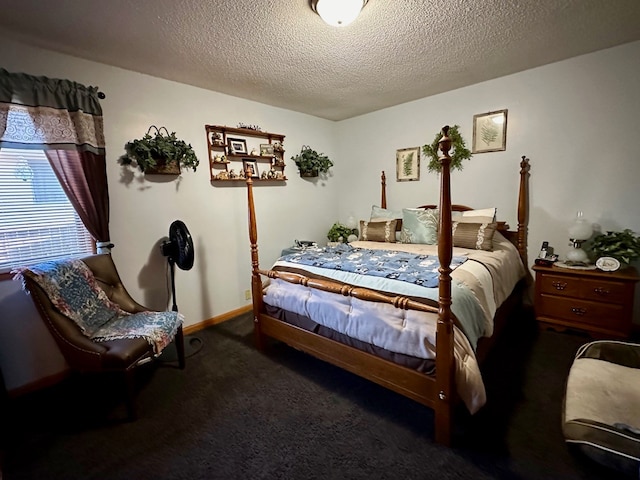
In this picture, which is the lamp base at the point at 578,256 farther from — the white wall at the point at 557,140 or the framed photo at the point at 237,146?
the framed photo at the point at 237,146

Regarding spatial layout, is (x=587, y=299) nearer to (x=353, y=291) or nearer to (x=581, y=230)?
(x=581, y=230)

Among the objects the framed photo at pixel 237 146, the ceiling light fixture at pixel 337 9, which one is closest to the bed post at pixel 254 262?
the framed photo at pixel 237 146

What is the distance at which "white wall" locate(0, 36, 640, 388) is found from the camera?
8.12ft

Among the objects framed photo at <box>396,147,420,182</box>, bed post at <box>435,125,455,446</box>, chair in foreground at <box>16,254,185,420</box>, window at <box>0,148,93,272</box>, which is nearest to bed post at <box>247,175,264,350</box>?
chair in foreground at <box>16,254,185,420</box>

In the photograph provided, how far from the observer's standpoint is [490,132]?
3170 mm

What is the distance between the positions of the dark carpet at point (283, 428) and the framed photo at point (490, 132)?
204 centimetres

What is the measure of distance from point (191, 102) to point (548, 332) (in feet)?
13.1

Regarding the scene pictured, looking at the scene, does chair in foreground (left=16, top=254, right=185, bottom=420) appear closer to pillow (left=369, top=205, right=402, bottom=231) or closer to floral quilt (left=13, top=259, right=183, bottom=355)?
floral quilt (left=13, top=259, right=183, bottom=355)

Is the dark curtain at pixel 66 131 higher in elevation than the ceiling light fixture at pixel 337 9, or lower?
lower

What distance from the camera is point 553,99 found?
110 inches

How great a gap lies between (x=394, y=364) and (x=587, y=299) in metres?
1.98

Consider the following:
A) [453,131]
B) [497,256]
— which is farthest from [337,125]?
[497,256]

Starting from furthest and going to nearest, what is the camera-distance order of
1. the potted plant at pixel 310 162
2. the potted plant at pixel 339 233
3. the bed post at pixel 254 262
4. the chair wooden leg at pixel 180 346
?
the potted plant at pixel 339 233
the potted plant at pixel 310 162
the bed post at pixel 254 262
the chair wooden leg at pixel 180 346

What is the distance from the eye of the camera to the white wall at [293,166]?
247 centimetres
